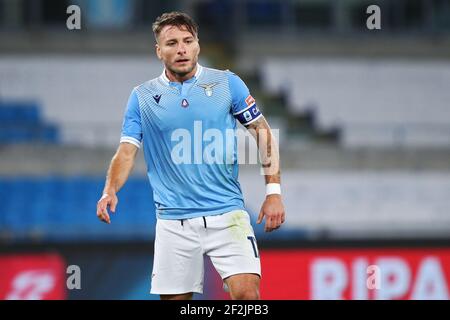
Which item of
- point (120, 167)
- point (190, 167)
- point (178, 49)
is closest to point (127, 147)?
point (120, 167)

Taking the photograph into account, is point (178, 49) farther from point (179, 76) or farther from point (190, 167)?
point (190, 167)

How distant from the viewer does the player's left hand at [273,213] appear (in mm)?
5473

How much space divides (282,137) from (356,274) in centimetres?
732

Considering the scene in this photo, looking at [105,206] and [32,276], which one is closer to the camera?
[105,206]

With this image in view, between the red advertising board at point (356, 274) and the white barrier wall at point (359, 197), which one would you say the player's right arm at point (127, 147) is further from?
the white barrier wall at point (359, 197)

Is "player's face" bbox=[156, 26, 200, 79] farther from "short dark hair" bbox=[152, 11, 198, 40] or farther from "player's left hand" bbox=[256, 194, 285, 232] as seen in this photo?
"player's left hand" bbox=[256, 194, 285, 232]

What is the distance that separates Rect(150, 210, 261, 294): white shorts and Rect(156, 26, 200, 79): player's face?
0.88 metres

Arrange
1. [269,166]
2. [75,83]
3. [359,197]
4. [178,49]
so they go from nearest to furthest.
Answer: [178,49] → [269,166] → [359,197] → [75,83]

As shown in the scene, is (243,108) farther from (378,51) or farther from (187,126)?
(378,51)

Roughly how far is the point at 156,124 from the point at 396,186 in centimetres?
1047

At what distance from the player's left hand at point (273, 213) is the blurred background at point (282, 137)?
4.17 meters

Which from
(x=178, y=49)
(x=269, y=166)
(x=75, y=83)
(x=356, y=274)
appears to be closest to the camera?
(x=178, y=49)

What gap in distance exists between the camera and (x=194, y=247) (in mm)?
5664

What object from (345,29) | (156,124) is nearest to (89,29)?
(345,29)
